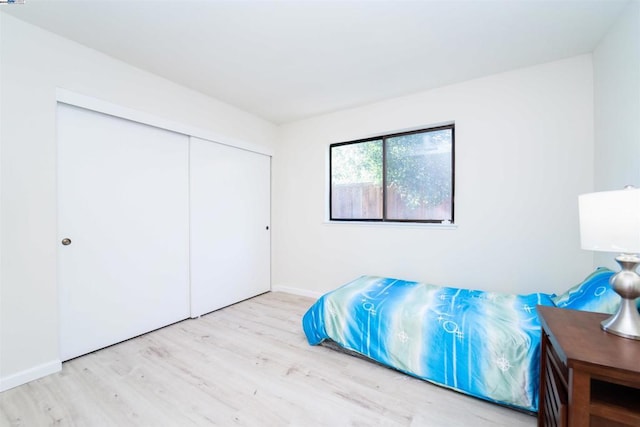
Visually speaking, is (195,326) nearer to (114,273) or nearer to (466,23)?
(114,273)

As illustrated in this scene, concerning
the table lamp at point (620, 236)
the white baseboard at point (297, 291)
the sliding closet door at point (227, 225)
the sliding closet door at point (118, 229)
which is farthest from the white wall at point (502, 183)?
the sliding closet door at point (118, 229)

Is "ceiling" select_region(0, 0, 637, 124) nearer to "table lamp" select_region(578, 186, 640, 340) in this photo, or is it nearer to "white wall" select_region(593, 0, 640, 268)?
"white wall" select_region(593, 0, 640, 268)

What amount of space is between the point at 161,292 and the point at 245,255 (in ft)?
3.52

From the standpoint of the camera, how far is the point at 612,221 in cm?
96

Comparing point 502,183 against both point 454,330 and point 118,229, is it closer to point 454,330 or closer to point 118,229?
point 454,330

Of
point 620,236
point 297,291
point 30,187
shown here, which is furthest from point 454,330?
point 30,187

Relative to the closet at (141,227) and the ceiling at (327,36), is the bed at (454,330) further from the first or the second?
the ceiling at (327,36)

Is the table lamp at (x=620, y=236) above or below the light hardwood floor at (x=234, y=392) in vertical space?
above

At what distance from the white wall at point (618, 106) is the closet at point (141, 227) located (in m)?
3.45

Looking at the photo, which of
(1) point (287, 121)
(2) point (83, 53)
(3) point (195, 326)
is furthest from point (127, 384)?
(1) point (287, 121)

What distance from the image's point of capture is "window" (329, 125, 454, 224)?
9.18ft

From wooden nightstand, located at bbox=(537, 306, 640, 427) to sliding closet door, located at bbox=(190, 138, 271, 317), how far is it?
2.96 m

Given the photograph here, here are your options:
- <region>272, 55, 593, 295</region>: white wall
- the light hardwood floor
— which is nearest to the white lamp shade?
the light hardwood floor

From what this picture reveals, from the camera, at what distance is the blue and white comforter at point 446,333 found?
5.02 ft
